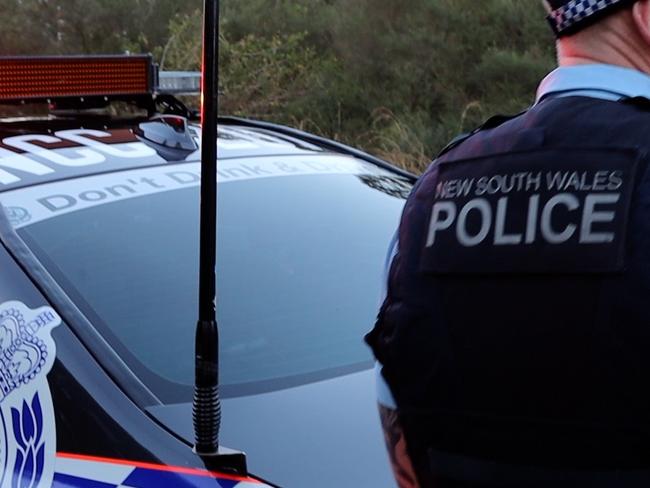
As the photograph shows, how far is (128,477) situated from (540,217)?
90 cm

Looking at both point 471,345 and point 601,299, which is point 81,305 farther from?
point 601,299

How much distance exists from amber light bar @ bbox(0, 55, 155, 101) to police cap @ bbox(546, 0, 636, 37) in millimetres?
1795

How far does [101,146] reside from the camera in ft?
8.32

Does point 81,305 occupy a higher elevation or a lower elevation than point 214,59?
lower

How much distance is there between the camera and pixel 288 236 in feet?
8.02

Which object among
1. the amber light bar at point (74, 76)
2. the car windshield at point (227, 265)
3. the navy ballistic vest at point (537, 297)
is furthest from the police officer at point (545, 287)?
the amber light bar at point (74, 76)

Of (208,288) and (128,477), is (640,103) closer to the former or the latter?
(208,288)

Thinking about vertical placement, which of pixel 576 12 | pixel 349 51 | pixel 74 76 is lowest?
pixel 349 51

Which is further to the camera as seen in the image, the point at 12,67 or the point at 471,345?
the point at 12,67

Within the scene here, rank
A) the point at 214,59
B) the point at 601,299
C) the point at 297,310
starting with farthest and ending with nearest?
1. the point at 297,310
2. the point at 214,59
3. the point at 601,299

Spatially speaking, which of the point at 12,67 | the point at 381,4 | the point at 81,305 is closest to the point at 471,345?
the point at 81,305

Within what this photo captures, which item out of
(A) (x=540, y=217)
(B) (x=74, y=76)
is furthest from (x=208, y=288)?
(B) (x=74, y=76)

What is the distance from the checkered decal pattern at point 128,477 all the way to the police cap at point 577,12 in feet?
2.85

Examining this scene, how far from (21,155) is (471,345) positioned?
5.23 feet
